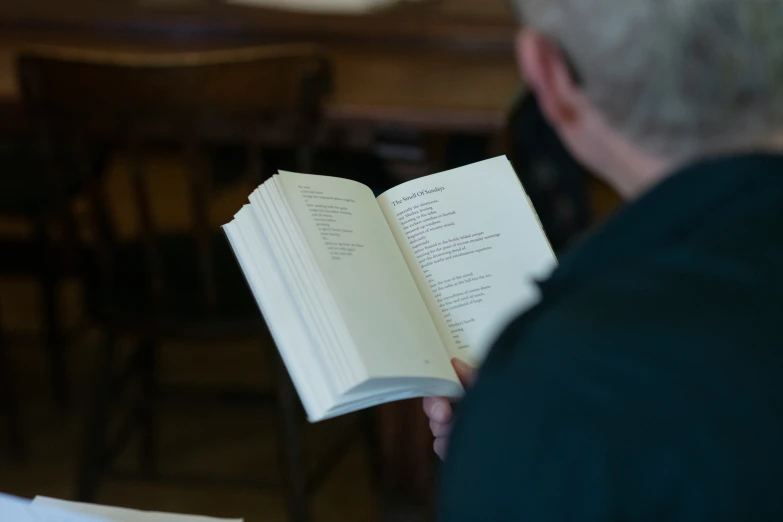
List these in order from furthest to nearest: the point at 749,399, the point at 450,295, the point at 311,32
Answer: the point at 311,32 → the point at 450,295 → the point at 749,399

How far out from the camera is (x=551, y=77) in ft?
2.21

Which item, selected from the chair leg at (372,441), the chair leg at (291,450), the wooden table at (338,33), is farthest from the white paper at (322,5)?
the chair leg at (372,441)

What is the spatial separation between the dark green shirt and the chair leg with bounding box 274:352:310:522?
102cm

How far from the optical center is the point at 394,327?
676 mm

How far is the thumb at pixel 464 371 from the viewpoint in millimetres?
720

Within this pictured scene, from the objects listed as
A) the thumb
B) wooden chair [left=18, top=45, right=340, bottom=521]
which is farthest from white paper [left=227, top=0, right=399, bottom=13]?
the thumb

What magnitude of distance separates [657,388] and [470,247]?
12.0 inches

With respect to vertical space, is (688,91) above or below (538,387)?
above

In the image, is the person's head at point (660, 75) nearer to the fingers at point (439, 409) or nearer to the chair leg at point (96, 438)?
the fingers at point (439, 409)

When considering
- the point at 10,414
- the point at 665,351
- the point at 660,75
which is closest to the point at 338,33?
the point at 10,414

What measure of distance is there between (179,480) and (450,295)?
1.02 metres

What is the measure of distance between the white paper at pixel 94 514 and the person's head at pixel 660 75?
0.42 metres

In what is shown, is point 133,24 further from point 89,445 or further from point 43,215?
point 89,445

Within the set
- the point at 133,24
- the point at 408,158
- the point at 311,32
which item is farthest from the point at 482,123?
the point at 133,24
